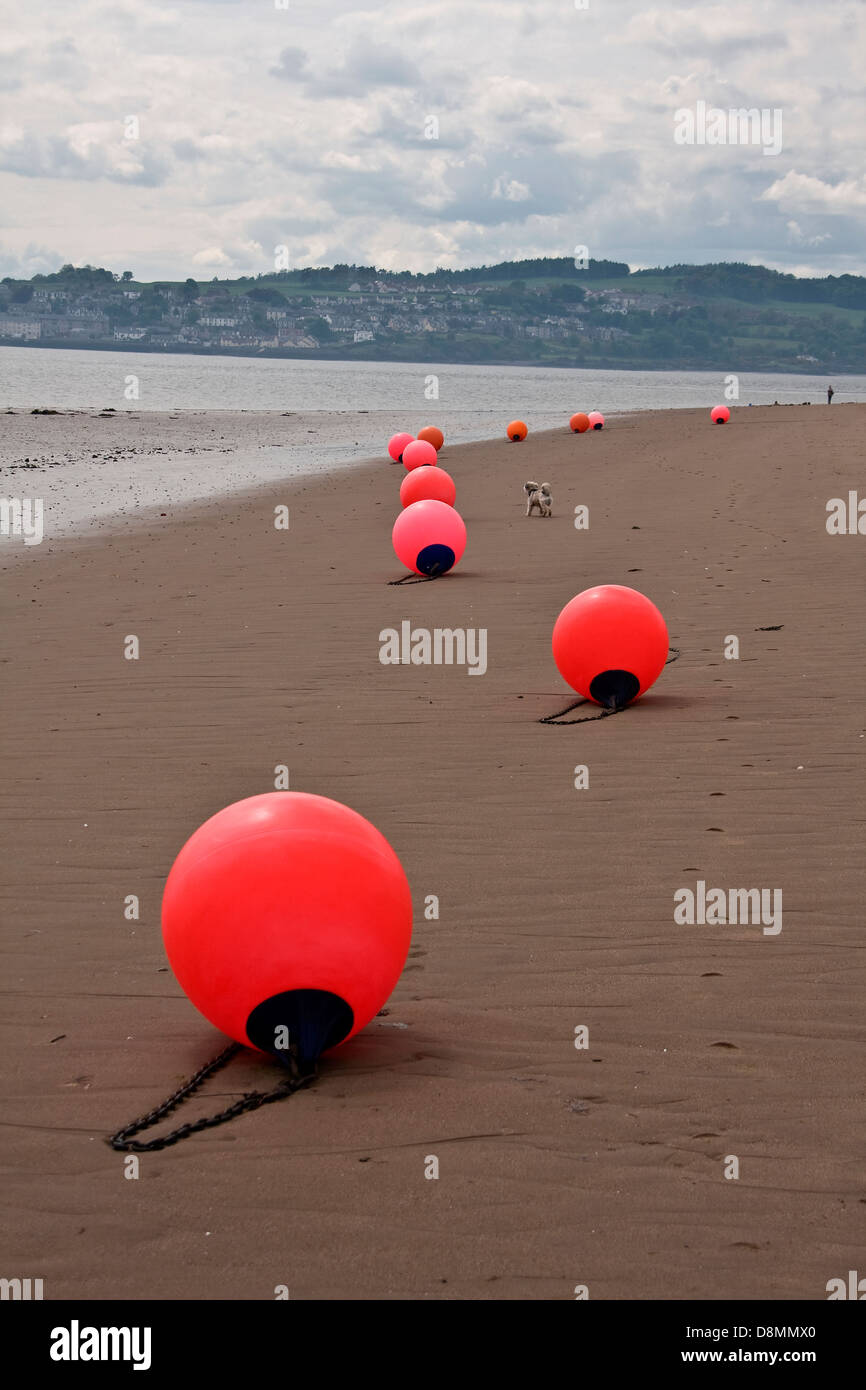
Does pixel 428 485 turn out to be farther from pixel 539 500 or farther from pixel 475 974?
pixel 475 974

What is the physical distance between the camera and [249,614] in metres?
14.6

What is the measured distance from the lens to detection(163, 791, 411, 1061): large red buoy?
4648mm

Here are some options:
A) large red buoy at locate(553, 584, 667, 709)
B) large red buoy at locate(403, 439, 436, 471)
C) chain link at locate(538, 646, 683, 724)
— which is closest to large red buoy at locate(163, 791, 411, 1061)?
large red buoy at locate(553, 584, 667, 709)

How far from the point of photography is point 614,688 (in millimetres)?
10047

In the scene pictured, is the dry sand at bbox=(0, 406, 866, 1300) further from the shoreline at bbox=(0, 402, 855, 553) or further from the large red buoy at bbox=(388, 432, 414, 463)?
the large red buoy at bbox=(388, 432, 414, 463)

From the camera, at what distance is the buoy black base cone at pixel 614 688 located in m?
9.96

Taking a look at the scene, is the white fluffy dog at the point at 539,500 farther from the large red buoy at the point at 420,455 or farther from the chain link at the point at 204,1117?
the chain link at the point at 204,1117

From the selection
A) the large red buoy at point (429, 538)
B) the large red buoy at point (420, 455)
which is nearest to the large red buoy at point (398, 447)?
the large red buoy at point (420, 455)

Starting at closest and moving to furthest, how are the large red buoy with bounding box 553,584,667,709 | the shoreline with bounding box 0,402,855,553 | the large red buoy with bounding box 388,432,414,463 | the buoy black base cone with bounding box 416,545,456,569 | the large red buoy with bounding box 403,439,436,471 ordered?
the large red buoy with bounding box 553,584,667,709, the buoy black base cone with bounding box 416,545,456,569, the shoreline with bounding box 0,402,855,553, the large red buoy with bounding box 403,439,436,471, the large red buoy with bounding box 388,432,414,463

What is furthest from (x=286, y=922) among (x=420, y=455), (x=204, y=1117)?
(x=420, y=455)
